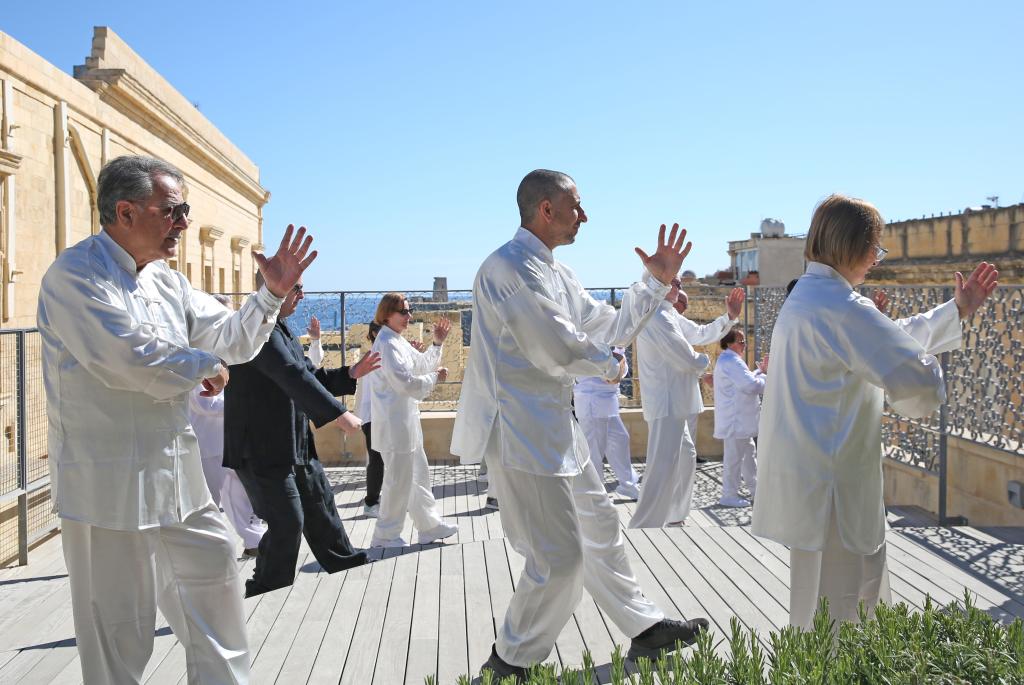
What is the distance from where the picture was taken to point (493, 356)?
3.72 metres

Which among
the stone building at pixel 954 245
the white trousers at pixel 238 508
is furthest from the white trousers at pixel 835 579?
the stone building at pixel 954 245

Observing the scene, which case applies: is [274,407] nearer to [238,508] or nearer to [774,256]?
[238,508]

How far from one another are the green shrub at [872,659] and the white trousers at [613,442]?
22.7 ft

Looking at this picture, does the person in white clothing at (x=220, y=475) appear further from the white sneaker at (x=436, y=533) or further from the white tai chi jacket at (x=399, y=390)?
the white sneaker at (x=436, y=533)

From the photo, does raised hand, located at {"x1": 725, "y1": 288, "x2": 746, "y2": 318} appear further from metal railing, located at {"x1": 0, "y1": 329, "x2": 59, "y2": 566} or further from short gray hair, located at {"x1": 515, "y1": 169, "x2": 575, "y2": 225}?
metal railing, located at {"x1": 0, "y1": 329, "x2": 59, "y2": 566}

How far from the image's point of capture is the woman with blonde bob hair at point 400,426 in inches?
277

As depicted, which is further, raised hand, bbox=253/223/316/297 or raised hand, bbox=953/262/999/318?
raised hand, bbox=953/262/999/318

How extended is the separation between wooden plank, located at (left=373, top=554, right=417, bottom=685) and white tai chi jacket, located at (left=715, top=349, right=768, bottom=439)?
4.51 metres

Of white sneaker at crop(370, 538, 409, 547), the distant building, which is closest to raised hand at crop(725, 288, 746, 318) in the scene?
white sneaker at crop(370, 538, 409, 547)

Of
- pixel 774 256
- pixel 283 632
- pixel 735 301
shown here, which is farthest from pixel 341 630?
pixel 774 256

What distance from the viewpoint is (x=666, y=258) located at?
13.0ft

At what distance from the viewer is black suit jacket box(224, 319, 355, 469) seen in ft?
16.4

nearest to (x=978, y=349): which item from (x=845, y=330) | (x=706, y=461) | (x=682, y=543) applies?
(x=682, y=543)

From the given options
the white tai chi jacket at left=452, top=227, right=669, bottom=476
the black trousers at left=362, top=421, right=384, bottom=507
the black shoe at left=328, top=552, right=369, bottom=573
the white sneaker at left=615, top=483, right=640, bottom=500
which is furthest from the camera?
the white sneaker at left=615, top=483, right=640, bottom=500
